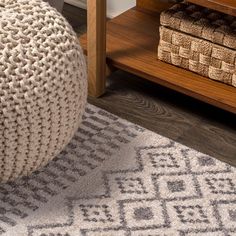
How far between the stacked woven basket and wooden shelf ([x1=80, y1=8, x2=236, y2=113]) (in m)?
0.03

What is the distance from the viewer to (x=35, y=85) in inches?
50.3

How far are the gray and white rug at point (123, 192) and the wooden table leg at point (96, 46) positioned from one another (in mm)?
173

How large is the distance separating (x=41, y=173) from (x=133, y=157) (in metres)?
0.21

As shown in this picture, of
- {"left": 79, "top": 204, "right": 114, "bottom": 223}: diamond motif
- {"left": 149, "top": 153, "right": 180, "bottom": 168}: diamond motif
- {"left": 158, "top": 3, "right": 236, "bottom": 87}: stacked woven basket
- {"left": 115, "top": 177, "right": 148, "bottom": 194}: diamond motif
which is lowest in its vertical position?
{"left": 79, "top": 204, "right": 114, "bottom": 223}: diamond motif

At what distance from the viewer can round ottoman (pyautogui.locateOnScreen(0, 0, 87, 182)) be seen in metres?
1.26

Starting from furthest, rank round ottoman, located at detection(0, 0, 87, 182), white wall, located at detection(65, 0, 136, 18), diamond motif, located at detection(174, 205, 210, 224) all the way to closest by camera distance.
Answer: white wall, located at detection(65, 0, 136, 18) < diamond motif, located at detection(174, 205, 210, 224) < round ottoman, located at detection(0, 0, 87, 182)

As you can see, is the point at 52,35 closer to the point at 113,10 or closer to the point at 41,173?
the point at 41,173

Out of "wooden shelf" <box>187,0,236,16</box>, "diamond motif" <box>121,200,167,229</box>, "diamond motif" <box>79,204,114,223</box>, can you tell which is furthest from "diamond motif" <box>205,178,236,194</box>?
"wooden shelf" <box>187,0,236,16</box>

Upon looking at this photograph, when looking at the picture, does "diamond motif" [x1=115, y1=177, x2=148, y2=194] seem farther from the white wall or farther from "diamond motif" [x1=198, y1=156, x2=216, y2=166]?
the white wall

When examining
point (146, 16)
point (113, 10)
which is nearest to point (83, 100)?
point (146, 16)

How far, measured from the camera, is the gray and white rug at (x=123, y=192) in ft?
4.42

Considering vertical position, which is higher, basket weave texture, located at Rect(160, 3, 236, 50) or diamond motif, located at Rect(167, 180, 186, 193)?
basket weave texture, located at Rect(160, 3, 236, 50)

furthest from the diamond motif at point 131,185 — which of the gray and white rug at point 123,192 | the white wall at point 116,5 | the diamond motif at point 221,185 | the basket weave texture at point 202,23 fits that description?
the white wall at point 116,5

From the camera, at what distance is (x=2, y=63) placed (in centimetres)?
126
